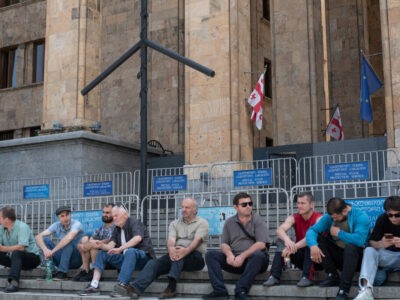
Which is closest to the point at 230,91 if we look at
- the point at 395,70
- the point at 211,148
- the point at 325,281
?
the point at 211,148

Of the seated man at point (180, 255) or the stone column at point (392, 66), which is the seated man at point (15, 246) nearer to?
the seated man at point (180, 255)

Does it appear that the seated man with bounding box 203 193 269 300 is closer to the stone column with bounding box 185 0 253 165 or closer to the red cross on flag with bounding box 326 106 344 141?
the stone column with bounding box 185 0 253 165

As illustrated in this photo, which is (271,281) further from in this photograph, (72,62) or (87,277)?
(72,62)

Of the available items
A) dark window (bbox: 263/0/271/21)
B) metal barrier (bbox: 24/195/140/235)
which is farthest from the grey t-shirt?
dark window (bbox: 263/0/271/21)

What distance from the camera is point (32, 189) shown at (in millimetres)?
17750

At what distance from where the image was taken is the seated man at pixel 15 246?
1066 centimetres

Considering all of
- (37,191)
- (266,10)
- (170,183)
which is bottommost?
(37,191)

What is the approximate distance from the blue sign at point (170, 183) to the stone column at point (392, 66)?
5242 mm

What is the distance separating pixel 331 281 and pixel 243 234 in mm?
1581

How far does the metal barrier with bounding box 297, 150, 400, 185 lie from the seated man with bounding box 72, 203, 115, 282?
579 centimetres

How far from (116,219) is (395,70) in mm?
8140

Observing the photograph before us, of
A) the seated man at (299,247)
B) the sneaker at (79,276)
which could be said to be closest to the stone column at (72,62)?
the sneaker at (79,276)

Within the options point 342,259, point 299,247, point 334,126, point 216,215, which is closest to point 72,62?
point 334,126

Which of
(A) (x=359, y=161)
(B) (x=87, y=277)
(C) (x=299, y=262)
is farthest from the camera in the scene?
(A) (x=359, y=161)
